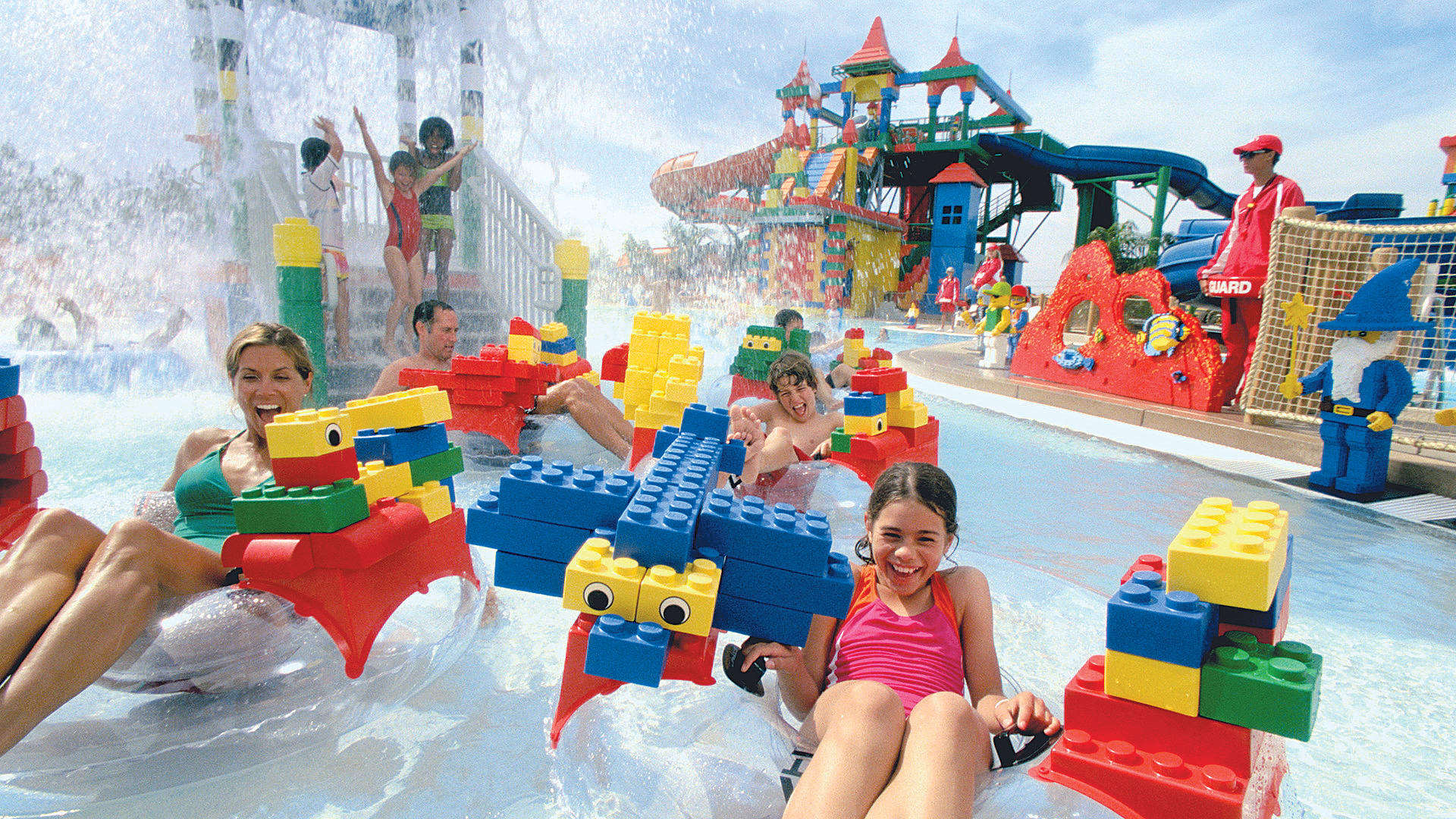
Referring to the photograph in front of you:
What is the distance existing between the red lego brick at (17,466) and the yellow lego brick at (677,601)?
8.89 ft

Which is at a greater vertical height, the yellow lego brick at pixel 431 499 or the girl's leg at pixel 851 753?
the yellow lego brick at pixel 431 499

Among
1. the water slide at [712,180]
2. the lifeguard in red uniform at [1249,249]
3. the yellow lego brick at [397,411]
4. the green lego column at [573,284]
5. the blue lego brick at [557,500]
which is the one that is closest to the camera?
the blue lego brick at [557,500]

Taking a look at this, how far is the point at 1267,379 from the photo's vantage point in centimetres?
623

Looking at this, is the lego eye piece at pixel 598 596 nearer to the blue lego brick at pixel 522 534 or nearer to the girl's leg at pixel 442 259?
the blue lego brick at pixel 522 534

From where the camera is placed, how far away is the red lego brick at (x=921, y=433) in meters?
4.07

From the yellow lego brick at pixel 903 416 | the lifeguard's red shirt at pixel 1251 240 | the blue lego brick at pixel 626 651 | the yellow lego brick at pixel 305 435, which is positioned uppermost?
the lifeguard's red shirt at pixel 1251 240

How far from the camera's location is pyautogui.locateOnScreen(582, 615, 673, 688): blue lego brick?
148cm

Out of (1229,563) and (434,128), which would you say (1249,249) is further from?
(434,128)

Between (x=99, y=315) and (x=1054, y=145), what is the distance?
2480 cm

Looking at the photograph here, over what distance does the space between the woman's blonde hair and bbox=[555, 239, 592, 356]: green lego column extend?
4.95 meters

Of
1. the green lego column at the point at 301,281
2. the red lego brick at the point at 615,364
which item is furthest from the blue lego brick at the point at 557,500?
the green lego column at the point at 301,281

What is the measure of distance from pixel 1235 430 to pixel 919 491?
215 inches

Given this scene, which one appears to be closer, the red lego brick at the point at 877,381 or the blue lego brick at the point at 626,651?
the blue lego brick at the point at 626,651

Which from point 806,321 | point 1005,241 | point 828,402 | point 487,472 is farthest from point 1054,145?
point 487,472
